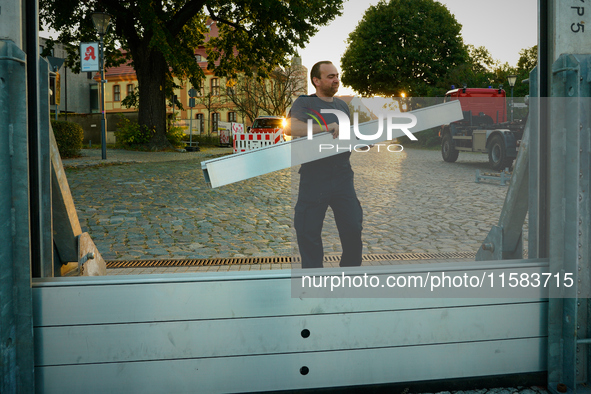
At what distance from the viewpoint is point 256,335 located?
217 cm

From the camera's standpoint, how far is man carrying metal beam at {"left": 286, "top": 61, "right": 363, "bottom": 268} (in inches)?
114

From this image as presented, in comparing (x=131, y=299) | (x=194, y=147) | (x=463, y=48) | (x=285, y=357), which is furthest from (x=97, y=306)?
(x=194, y=147)

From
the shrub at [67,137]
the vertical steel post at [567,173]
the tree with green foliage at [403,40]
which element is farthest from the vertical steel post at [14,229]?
the shrub at [67,137]

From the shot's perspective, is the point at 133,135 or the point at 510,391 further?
the point at 133,135

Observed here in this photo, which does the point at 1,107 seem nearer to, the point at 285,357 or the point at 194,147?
the point at 285,357

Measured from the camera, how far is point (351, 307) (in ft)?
7.25

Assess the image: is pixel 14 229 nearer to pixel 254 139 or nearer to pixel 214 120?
pixel 254 139

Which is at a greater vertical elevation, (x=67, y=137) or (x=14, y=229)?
(x=67, y=137)

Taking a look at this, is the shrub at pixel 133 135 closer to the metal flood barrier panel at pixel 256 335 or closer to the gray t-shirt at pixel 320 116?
the gray t-shirt at pixel 320 116

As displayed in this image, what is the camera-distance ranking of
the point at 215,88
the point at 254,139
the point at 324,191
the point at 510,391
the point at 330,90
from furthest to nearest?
the point at 215,88 → the point at 254,139 → the point at 324,191 → the point at 330,90 → the point at 510,391

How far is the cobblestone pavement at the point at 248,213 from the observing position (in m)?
5.42

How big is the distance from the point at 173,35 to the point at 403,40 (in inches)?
510

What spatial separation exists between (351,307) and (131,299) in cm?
89

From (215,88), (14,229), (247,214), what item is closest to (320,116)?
(14,229)
